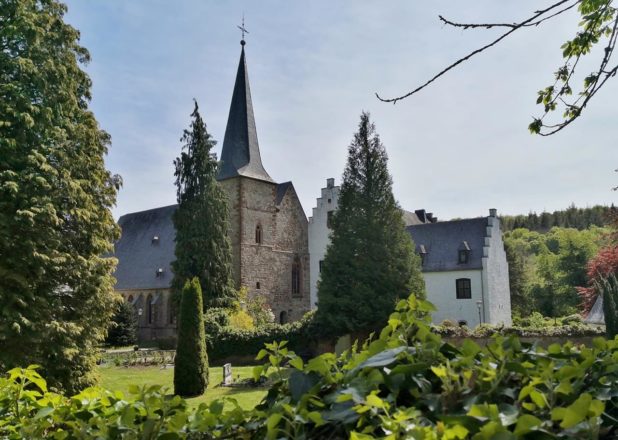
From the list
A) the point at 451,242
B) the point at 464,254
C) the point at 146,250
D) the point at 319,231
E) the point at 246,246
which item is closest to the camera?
the point at 464,254

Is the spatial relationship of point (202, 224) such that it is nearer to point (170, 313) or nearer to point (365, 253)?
point (170, 313)

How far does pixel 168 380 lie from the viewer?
18859mm

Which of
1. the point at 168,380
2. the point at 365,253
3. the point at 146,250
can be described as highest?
the point at 146,250

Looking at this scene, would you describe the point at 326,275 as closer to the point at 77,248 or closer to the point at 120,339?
the point at 77,248

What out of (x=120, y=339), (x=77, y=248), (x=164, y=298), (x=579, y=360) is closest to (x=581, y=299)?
(x=164, y=298)

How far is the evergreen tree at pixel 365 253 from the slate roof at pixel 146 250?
53.0 feet

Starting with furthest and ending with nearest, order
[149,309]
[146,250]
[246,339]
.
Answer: [146,250] → [149,309] → [246,339]

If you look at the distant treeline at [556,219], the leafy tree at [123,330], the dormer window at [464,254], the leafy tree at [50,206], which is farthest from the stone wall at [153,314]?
the distant treeline at [556,219]

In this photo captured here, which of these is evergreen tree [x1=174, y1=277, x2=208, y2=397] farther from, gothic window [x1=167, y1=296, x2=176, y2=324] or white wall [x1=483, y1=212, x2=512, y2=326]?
white wall [x1=483, y1=212, x2=512, y2=326]

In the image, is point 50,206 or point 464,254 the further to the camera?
point 464,254

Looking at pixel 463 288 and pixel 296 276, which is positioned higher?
pixel 296 276

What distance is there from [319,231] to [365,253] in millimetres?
14723

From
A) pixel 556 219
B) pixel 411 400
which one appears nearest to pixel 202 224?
pixel 411 400

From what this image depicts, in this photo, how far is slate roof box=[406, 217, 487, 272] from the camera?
107 ft
